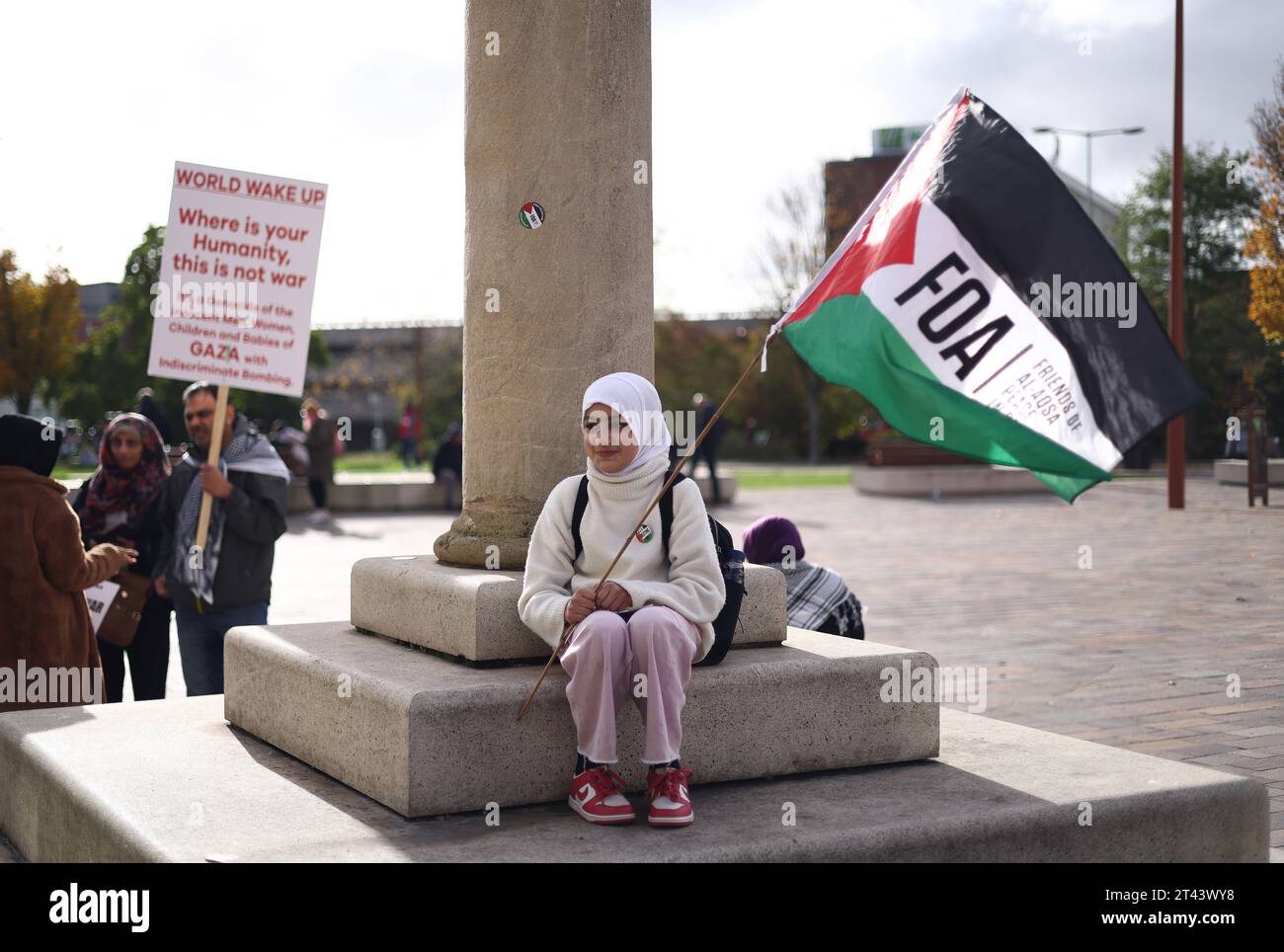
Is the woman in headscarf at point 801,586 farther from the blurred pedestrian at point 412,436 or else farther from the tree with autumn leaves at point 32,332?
the tree with autumn leaves at point 32,332

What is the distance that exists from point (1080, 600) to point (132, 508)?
7747mm

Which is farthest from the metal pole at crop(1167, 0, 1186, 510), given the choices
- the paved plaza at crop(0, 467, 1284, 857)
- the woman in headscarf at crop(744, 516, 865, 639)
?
the woman in headscarf at crop(744, 516, 865, 639)

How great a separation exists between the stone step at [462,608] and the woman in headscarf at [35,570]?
113 cm

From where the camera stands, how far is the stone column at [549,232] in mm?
5008

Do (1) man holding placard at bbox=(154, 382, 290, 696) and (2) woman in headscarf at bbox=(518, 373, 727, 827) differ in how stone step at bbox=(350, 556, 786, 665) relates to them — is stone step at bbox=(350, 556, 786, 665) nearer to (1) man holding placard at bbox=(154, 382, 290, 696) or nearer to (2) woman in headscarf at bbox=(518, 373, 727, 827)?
(2) woman in headscarf at bbox=(518, 373, 727, 827)

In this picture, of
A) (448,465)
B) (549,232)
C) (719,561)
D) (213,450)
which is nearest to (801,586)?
(719,561)

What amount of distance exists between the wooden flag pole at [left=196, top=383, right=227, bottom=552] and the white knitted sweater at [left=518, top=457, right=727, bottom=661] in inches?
90.5

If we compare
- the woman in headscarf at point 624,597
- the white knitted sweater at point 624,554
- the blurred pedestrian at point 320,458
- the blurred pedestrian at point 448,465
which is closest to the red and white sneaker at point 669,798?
the woman in headscarf at point 624,597

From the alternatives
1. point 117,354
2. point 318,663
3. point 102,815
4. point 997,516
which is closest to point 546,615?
point 318,663

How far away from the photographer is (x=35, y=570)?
17.9 feet

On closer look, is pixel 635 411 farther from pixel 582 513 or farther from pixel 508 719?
pixel 508 719

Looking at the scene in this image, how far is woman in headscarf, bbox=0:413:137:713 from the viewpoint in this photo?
5.41 meters

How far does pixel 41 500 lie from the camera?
545 cm
